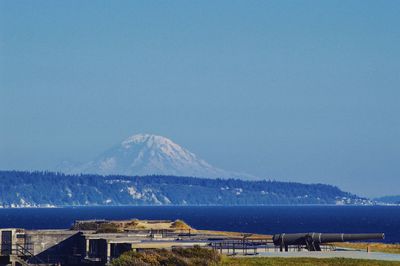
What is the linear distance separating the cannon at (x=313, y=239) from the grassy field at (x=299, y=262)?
7253mm

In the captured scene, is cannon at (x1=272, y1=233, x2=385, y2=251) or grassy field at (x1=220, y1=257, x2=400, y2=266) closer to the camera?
grassy field at (x1=220, y1=257, x2=400, y2=266)

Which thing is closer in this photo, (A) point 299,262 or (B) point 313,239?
(A) point 299,262

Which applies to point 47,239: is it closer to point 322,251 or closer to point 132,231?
point 132,231

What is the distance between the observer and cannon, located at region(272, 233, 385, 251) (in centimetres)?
7412

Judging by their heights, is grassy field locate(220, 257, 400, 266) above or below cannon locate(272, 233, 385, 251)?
below

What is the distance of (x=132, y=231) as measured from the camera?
10081 cm

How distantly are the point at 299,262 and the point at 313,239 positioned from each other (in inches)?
419

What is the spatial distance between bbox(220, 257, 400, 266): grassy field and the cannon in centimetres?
725

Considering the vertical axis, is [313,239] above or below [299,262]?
above

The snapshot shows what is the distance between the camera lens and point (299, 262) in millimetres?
64812

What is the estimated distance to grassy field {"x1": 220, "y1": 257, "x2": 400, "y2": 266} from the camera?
6400cm

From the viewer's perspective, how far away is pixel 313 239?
75312 mm

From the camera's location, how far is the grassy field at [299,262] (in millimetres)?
64000

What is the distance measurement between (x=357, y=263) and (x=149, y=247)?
1481 centimetres
